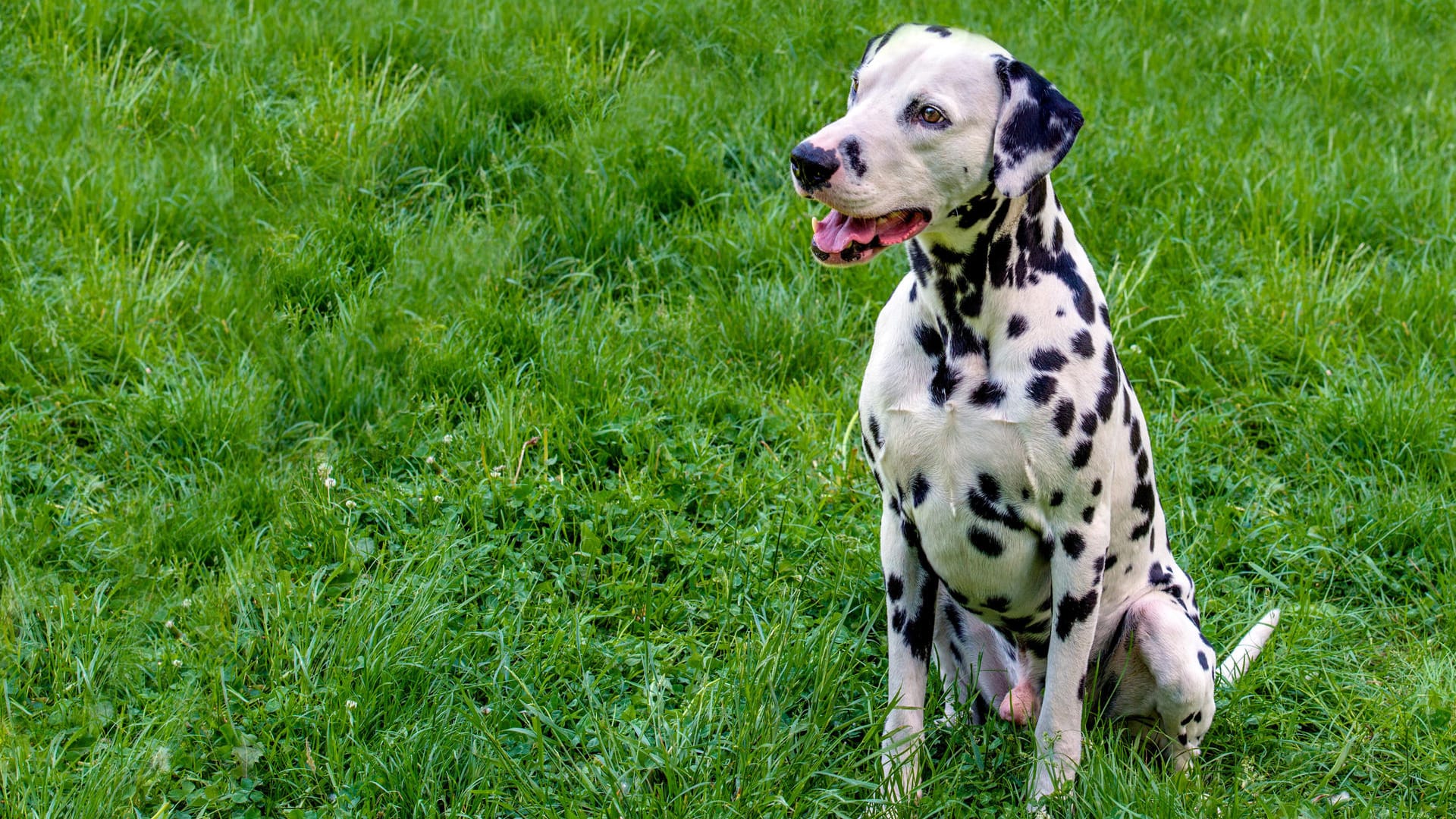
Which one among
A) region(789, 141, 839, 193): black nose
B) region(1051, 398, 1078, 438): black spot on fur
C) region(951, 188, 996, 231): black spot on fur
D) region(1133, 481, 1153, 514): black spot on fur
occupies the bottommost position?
region(1133, 481, 1153, 514): black spot on fur

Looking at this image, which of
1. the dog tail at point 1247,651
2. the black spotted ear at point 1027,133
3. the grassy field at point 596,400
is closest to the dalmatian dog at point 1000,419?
the black spotted ear at point 1027,133

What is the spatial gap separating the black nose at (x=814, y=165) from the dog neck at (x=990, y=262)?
0.96 ft

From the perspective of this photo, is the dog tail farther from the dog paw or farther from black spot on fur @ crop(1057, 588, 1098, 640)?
black spot on fur @ crop(1057, 588, 1098, 640)

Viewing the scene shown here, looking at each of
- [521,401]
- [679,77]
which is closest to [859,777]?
[521,401]

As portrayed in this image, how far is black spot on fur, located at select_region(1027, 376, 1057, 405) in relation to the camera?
8.22ft

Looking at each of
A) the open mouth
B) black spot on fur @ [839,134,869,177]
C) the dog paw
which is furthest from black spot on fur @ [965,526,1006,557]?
black spot on fur @ [839,134,869,177]

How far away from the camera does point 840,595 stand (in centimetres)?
341

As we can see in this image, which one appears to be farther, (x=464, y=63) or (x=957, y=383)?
A: (x=464, y=63)

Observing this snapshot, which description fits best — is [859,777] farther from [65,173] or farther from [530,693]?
[65,173]

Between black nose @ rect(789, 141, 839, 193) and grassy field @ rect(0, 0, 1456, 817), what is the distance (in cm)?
116

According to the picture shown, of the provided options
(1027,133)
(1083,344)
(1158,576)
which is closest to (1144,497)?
(1158,576)

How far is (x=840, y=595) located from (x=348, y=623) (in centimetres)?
126

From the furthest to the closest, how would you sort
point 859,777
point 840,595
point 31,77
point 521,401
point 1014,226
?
point 31,77
point 521,401
point 840,595
point 859,777
point 1014,226

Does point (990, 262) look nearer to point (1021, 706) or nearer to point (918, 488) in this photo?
point (918, 488)
